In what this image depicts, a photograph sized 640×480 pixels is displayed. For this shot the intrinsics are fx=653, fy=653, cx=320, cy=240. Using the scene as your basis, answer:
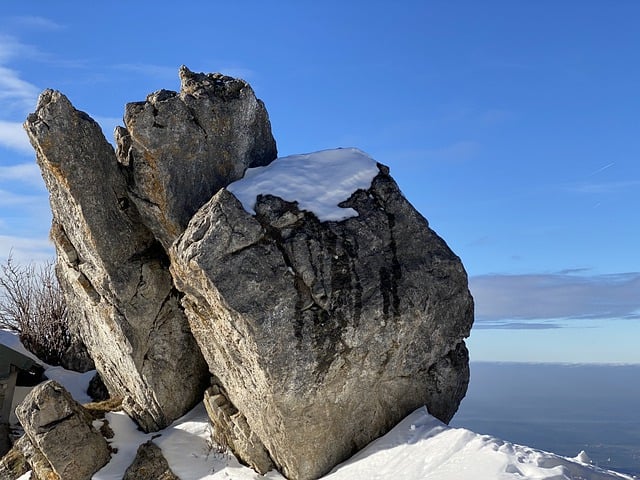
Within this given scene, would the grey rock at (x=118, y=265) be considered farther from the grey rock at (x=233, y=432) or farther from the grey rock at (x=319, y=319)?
the grey rock at (x=319, y=319)

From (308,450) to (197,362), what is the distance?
4.96m

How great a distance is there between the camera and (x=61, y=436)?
1487 cm

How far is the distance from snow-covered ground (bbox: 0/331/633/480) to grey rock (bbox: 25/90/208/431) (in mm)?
984

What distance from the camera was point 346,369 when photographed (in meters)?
12.6

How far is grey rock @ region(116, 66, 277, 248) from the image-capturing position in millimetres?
14938

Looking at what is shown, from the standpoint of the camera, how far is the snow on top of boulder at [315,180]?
13.9m

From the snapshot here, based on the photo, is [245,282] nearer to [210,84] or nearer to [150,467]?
[150,467]

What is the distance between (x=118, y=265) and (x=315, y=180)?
5.32 m

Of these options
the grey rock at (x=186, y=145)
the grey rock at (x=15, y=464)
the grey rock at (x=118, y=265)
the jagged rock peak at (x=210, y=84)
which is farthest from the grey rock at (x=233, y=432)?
the jagged rock peak at (x=210, y=84)

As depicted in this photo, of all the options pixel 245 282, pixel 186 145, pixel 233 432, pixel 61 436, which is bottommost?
pixel 61 436

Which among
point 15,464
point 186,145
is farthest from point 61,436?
point 186,145

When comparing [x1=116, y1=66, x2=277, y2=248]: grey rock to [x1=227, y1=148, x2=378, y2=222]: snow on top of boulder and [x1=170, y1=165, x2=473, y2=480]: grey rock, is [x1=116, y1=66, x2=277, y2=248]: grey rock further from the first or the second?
[x1=170, y1=165, x2=473, y2=480]: grey rock

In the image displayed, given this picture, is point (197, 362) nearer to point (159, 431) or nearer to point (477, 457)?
point (159, 431)

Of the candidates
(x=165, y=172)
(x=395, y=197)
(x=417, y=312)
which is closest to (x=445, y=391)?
(x=417, y=312)
